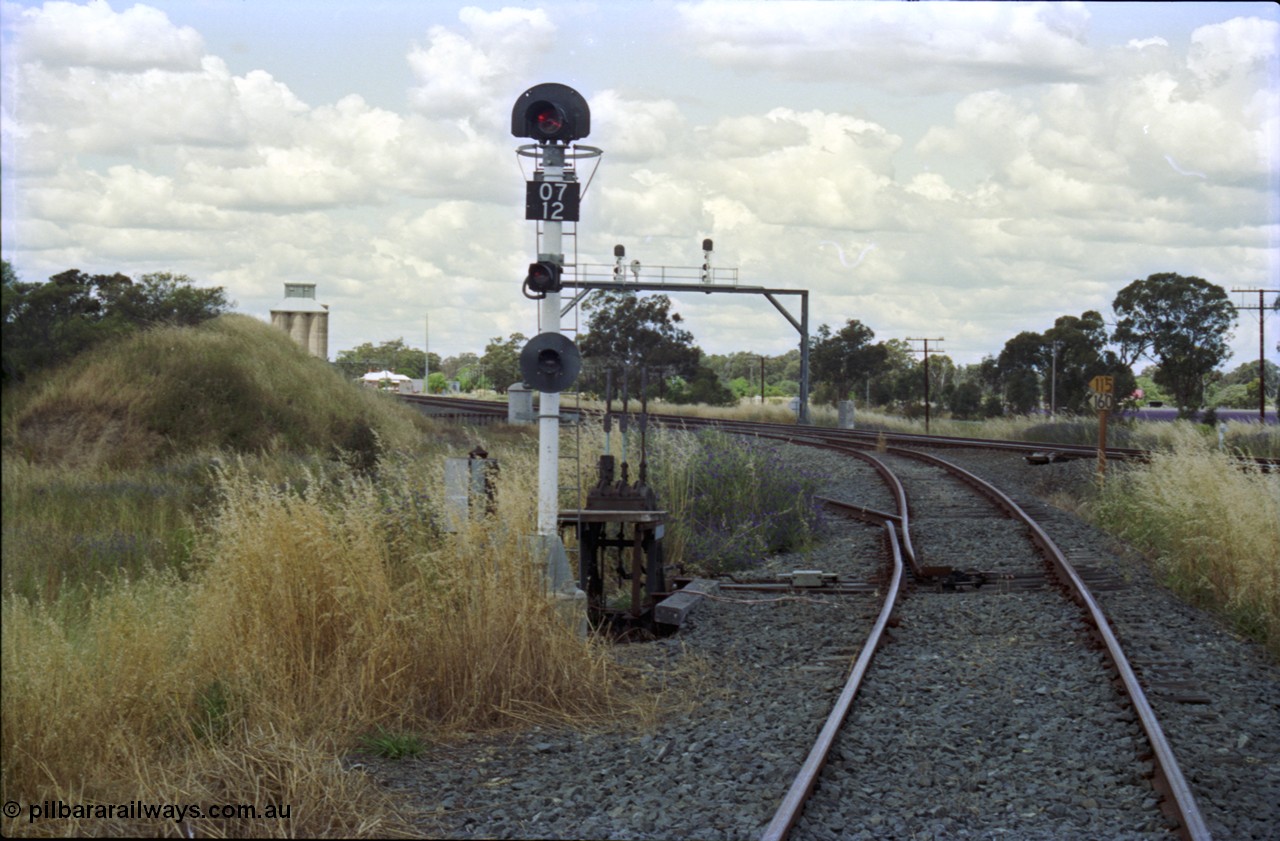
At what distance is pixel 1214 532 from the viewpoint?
12.0 m

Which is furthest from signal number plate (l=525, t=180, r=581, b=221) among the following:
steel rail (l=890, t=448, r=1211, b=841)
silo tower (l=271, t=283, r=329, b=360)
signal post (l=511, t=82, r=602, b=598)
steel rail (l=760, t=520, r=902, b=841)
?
silo tower (l=271, t=283, r=329, b=360)

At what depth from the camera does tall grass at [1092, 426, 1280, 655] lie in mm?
10375

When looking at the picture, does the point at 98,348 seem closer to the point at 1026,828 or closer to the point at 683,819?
the point at 683,819

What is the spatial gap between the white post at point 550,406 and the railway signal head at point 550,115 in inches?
4.3

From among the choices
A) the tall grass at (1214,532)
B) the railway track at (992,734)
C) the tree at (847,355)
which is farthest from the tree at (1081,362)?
the railway track at (992,734)

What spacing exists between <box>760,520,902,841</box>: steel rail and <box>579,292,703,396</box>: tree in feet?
141

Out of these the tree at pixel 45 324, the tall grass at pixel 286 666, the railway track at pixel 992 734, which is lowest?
the railway track at pixel 992 734

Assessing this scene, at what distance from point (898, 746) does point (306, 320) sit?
28.2 m

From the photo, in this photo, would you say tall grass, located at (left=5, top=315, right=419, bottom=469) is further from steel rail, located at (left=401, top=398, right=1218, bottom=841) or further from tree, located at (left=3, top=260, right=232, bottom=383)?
steel rail, located at (left=401, top=398, right=1218, bottom=841)

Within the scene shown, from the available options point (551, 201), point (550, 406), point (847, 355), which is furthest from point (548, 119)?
point (847, 355)

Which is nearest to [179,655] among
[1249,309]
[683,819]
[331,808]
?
[331,808]

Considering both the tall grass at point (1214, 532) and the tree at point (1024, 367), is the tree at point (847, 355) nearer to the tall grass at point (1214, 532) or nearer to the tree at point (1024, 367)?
the tree at point (1024, 367)

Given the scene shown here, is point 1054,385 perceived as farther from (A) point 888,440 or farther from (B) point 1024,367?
(A) point 888,440

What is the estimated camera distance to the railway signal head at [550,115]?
8727mm
